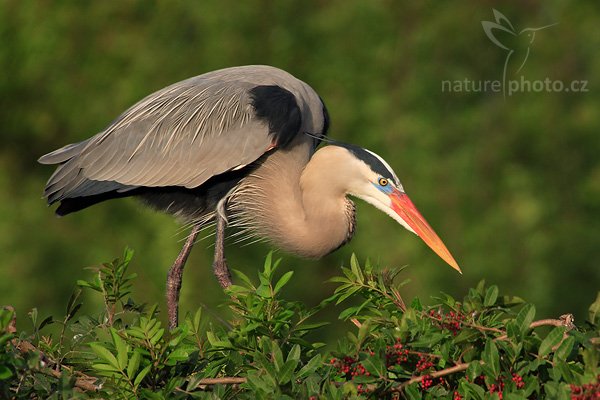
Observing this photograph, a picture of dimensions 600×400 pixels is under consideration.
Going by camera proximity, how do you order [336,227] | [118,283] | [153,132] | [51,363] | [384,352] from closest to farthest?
[384,352] < [51,363] < [118,283] < [336,227] < [153,132]

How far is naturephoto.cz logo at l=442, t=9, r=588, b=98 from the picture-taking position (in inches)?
308

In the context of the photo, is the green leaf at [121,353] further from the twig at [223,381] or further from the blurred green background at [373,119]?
the blurred green background at [373,119]

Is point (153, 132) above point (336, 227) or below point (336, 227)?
above

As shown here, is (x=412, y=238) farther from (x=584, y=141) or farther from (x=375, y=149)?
(x=584, y=141)

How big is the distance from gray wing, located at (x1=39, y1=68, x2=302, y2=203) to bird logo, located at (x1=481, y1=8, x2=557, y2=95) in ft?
9.76

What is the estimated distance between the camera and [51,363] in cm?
291

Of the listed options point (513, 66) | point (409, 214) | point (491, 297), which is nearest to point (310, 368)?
point (491, 297)

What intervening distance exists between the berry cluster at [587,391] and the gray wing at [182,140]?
2.92 meters

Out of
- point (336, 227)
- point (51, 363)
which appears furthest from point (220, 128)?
point (51, 363)

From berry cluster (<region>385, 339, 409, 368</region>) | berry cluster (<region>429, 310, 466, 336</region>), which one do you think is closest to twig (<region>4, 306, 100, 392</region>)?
berry cluster (<region>385, 339, 409, 368</region>)

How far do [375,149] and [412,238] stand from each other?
63 cm

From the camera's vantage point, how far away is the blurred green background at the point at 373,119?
754cm

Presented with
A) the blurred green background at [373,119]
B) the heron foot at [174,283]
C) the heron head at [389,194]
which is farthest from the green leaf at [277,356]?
the blurred green background at [373,119]

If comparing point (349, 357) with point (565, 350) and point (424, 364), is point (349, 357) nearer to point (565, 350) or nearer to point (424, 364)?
point (424, 364)
